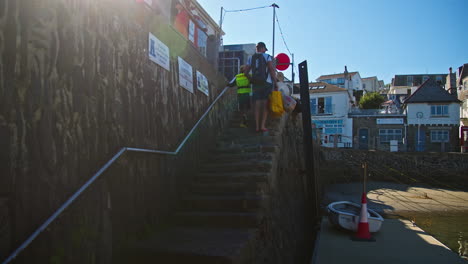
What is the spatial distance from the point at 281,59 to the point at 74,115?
36.6 feet

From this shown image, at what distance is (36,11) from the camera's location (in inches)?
101

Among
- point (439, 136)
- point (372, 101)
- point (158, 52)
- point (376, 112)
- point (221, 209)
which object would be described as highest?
point (372, 101)

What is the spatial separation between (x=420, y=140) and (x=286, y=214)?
34.3m

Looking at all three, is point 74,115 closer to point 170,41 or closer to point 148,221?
point 148,221

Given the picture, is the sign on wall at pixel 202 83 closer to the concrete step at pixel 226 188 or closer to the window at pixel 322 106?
the concrete step at pixel 226 188

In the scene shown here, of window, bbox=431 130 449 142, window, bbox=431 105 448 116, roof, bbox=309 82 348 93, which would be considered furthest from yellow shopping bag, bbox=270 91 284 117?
window, bbox=431 105 448 116

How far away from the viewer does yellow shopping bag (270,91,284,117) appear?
6605 millimetres

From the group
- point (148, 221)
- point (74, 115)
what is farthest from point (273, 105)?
point (74, 115)

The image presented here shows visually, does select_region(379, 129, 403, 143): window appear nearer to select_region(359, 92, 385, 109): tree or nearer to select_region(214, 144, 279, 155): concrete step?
select_region(359, 92, 385, 109): tree

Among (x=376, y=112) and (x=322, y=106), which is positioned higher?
(x=322, y=106)

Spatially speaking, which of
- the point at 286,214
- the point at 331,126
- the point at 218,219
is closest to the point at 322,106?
the point at 331,126

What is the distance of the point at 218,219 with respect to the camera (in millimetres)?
4262

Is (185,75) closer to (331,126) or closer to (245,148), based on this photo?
(245,148)

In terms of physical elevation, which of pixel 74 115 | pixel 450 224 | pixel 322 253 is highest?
pixel 74 115
